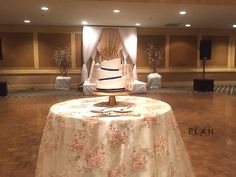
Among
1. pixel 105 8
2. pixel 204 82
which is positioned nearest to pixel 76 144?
pixel 105 8

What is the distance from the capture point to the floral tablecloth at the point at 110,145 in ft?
4.92

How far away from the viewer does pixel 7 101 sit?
6883mm

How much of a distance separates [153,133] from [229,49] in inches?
402

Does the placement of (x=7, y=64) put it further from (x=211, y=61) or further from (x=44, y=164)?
(x=44, y=164)

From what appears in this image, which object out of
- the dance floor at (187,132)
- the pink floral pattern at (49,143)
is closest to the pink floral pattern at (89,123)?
the pink floral pattern at (49,143)

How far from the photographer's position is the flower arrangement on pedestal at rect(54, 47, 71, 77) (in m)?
9.27

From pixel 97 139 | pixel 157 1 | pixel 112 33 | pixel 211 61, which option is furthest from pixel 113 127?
pixel 211 61

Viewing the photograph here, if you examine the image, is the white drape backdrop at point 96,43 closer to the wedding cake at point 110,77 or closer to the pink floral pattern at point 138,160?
the wedding cake at point 110,77

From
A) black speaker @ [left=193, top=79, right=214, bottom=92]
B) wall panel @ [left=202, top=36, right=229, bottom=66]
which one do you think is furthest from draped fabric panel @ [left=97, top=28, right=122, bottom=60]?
wall panel @ [left=202, top=36, right=229, bottom=66]

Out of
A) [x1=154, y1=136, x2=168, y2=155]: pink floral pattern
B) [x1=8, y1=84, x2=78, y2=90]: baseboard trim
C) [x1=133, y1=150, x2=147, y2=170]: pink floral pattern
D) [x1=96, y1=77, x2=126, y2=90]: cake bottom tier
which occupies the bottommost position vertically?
[x1=8, y1=84, x2=78, y2=90]: baseboard trim

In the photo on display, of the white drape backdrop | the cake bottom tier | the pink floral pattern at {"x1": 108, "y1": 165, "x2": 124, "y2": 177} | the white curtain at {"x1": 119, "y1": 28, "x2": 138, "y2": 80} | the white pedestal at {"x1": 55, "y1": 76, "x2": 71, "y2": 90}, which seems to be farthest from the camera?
the white curtain at {"x1": 119, "y1": 28, "x2": 138, "y2": 80}

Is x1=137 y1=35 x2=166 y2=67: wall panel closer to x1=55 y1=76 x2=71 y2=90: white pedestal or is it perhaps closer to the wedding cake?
x1=55 y1=76 x2=71 y2=90: white pedestal

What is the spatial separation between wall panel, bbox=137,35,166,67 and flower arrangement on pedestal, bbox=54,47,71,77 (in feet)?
8.63

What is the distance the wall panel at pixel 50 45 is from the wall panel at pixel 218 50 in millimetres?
5695
